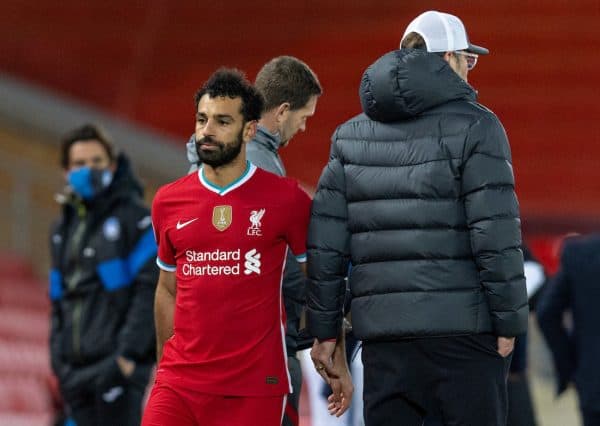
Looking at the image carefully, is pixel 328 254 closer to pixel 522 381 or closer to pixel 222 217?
pixel 222 217

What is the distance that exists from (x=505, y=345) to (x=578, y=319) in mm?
2116

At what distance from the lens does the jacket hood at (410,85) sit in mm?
4223

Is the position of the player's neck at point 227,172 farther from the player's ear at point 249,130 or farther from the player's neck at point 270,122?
the player's neck at point 270,122

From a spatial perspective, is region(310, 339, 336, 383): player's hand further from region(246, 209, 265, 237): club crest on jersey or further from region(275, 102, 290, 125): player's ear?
region(275, 102, 290, 125): player's ear

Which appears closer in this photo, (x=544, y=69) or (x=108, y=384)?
(x=108, y=384)

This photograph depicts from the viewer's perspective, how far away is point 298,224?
4371mm

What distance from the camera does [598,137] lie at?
13992mm

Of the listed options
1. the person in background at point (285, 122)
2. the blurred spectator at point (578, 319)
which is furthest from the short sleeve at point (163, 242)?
the blurred spectator at point (578, 319)

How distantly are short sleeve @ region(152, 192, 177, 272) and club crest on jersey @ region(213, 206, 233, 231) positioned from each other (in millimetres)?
169

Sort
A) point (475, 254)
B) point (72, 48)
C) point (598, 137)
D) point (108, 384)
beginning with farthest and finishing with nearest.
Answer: point (72, 48), point (598, 137), point (108, 384), point (475, 254)

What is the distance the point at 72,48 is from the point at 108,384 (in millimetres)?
9432

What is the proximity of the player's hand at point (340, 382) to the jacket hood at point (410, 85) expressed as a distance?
2.33 ft

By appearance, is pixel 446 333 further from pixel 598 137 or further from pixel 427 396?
pixel 598 137

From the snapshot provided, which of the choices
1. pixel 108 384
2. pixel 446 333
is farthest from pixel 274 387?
pixel 108 384
